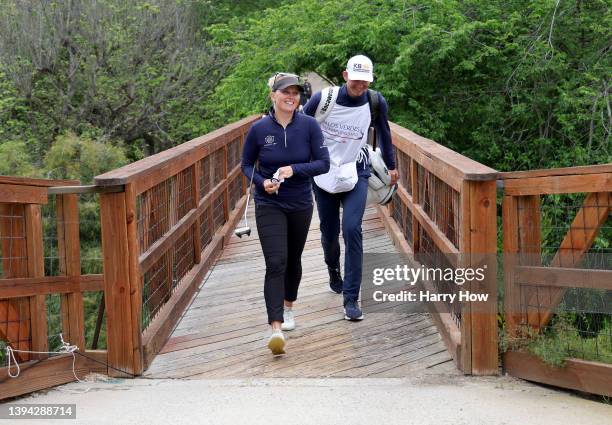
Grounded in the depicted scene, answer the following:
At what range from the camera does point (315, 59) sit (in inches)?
755

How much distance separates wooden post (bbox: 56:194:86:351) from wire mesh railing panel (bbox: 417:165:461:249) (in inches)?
91.9

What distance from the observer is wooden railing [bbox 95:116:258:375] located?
559 centimetres

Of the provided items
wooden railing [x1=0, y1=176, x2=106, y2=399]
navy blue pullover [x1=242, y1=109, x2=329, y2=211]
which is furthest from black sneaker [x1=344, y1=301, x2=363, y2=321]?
wooden railing [x1=0, y1=176, x2=106, y2=399]

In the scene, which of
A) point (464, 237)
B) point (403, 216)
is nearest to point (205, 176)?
point (403, 216)

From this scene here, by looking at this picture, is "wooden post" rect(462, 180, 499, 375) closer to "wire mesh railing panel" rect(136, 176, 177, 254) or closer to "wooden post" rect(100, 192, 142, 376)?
"wooden post" rect(100, 192, 142, 376)

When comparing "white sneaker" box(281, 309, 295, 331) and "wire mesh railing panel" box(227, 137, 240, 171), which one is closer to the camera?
"white sneaker" box(281, 309, 295, 331)

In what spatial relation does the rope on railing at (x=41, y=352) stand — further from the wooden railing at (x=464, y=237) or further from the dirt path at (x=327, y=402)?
the wooden railing at (x=464, y=237)

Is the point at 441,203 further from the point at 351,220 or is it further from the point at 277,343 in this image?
the point at 277,343

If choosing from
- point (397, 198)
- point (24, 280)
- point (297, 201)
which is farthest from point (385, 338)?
point (397, 198)

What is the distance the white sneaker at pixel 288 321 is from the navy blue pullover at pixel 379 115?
112cm

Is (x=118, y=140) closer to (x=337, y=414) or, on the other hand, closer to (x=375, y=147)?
(x=375, y=147)

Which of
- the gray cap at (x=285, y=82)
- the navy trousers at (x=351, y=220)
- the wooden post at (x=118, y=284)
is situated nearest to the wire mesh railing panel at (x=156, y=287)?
the wooden post at (x=118, y=284)

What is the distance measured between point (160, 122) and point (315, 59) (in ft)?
16.9

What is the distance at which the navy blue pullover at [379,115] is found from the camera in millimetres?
6715
